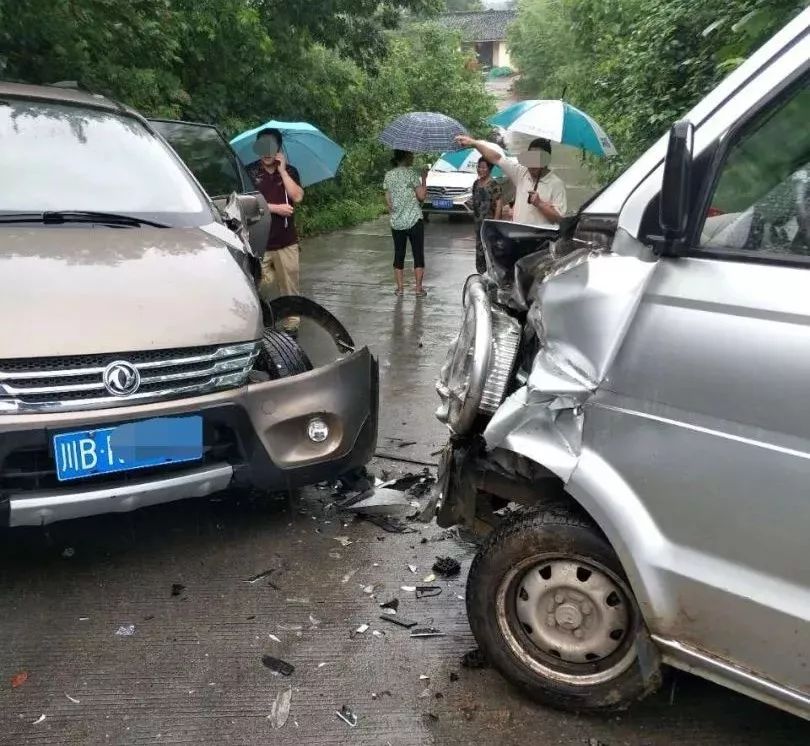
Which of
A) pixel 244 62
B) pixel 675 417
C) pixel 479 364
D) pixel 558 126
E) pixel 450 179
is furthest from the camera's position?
pixel 450 179

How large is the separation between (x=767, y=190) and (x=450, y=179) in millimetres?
14832

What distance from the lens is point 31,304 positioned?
302cm

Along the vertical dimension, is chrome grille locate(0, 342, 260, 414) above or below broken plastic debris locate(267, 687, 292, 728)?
above

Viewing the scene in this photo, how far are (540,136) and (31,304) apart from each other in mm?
4094

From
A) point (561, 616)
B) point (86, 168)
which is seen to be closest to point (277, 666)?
point (561, 616)

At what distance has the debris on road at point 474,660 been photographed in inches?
113

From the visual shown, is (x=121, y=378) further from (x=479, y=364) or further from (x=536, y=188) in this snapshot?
(x=536, y=188)

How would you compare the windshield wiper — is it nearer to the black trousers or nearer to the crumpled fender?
the crumpled fender

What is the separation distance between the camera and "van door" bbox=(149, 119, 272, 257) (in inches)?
248

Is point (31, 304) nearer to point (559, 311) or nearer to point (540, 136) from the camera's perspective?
point (559, 311)

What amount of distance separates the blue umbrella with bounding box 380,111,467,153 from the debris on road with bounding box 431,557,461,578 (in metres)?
5.13

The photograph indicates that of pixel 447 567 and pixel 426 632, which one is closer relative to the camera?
pixel 426 632

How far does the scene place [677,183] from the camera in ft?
6.60

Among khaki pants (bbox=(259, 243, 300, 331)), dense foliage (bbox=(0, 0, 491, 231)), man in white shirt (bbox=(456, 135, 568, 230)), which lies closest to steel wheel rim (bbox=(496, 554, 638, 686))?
man in white shirt (bbox=(456, 135, 568, 230))
